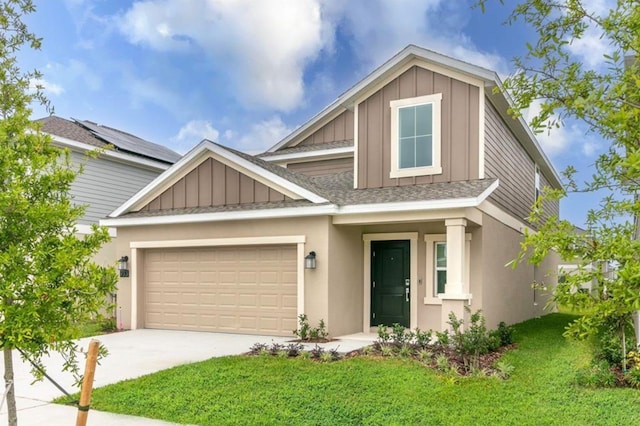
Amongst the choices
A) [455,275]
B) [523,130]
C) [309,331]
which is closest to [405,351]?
[455,275]

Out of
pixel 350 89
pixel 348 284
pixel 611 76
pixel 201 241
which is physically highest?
pixel 350 89

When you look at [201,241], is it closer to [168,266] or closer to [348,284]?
[168,266]

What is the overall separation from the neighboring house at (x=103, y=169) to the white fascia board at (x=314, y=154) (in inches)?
202

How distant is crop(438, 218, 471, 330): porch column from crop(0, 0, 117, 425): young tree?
7.32 m

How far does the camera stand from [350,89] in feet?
42.5

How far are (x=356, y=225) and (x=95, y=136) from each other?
1097 centimetres

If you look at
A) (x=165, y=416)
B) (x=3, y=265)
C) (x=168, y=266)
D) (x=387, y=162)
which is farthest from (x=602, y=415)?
(x=168, y=266)

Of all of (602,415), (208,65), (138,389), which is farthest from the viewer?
(208,65)

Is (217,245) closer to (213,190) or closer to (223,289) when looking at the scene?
(223,289)

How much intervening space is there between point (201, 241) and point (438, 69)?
22.3 ft

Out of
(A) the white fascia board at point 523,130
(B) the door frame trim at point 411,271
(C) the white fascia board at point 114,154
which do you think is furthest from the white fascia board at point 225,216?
(A) the white fascia board at point 523,130

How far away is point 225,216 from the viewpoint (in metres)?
12.3

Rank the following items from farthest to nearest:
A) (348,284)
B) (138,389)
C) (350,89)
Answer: (350,89) → (348,284) → (138,389)

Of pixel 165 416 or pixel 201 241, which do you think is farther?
pixel 201 241
